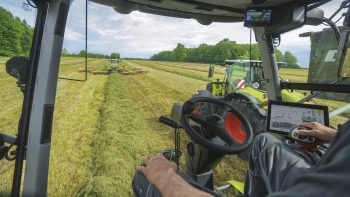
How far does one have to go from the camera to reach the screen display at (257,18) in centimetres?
254

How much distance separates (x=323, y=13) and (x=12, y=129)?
102 inches

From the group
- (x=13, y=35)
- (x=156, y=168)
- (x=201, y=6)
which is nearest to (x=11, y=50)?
(x=13, y=35)

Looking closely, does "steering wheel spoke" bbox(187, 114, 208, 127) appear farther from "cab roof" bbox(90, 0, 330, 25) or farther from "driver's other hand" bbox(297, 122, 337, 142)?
"cab roof" bbox(90, 0, 330, 25)

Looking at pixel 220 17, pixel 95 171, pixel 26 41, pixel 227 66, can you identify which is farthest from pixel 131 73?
pixel 26 41

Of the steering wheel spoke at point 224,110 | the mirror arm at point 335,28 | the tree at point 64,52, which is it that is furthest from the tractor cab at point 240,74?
the tree at point 64,52

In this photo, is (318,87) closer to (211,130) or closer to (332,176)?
(211,130)

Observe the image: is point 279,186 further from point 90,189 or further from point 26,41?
point 90,189

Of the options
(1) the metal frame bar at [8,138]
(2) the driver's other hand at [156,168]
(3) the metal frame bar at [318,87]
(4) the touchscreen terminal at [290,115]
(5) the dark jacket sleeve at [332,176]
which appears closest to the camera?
(5) the dark jacket sleeve at [332,176]

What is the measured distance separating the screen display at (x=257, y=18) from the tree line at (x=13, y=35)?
Result: 73.6 inches

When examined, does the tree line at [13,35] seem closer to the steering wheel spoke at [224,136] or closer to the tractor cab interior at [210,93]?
the tractor cab interior at [210,93]

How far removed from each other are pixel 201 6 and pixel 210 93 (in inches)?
32.9

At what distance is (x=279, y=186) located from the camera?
1169 mm

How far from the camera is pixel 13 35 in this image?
4.63 feet

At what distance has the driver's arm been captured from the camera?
92 cm
